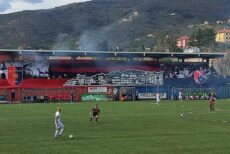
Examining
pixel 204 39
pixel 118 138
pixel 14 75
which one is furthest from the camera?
pixel 204 39

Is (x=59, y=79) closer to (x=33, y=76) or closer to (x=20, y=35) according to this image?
(x=33, y=76)

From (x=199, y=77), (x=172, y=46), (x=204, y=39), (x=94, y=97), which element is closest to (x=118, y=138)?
(x=94, y=97)

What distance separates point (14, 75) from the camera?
91312mm

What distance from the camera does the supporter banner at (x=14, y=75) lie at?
90875mm

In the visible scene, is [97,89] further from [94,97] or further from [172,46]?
[172,46]

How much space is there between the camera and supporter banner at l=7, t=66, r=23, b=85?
90.9 m

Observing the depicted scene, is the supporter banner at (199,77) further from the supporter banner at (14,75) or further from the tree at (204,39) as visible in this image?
the tree at (204,39)

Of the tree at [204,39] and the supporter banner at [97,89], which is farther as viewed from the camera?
the tree at [204,39]

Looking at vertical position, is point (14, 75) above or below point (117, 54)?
below

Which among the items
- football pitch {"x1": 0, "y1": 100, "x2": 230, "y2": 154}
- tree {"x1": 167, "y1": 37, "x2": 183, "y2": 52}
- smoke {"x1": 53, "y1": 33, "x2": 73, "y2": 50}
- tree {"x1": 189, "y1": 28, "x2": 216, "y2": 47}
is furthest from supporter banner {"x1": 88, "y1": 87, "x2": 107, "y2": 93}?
tree {"x1": 189, "y1": 28, "x2": 216, "y2": 47}

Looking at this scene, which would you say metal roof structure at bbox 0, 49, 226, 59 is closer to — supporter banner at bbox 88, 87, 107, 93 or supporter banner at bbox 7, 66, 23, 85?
supporter banner at bbox 7, 66, 23, 85

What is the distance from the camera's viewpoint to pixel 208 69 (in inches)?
4097

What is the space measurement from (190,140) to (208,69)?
79044 millimetres

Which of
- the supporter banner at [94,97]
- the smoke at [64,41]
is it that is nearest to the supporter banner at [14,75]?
the supporter banner at [94,97]
